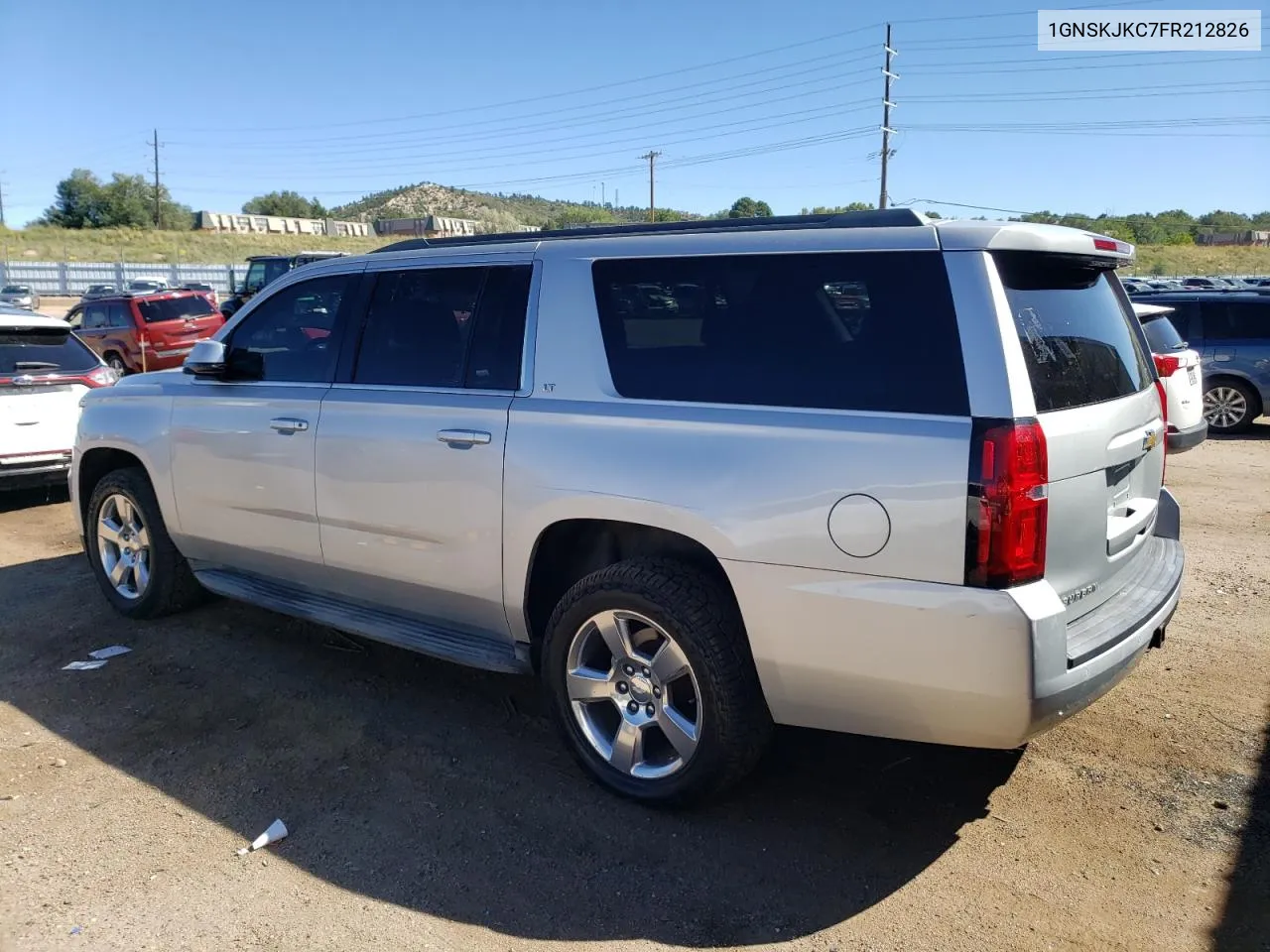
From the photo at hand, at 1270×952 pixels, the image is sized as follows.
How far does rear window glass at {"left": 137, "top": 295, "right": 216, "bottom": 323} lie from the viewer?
57.8 ft

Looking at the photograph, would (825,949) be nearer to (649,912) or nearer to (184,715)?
(649,912)

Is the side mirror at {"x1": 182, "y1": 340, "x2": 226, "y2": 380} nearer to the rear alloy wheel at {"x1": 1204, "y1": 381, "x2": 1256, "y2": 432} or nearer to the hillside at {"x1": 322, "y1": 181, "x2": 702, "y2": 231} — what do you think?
the rear alloy wheel at {"x1": 1204, "y1": 381, "x2": 1256, "y2": 432}

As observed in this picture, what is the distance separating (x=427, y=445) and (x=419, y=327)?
0.62 m

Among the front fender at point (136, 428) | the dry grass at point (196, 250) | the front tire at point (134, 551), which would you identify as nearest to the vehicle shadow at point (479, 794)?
the front tire at point (134, 551)

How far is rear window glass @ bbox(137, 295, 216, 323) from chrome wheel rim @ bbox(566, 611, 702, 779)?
54.7 ft

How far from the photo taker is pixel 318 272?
4672 millimetres

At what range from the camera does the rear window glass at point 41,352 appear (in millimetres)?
8477

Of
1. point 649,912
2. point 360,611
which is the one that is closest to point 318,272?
point 360,611

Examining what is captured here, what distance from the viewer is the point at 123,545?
554 centimetres

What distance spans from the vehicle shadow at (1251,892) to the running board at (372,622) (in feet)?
8.07

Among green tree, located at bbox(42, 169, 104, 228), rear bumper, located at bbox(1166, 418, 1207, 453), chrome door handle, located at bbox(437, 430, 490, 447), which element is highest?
green tree, located at bbox(42, 169, 104, 228)

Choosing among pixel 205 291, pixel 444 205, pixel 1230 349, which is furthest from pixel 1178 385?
pixel 444 205

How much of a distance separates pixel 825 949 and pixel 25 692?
389cm

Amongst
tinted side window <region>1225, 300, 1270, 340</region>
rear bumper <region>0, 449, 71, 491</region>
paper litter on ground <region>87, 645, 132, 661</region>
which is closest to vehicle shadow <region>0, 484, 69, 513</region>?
rear bumper <region>0, 449, 71, 491</region>
